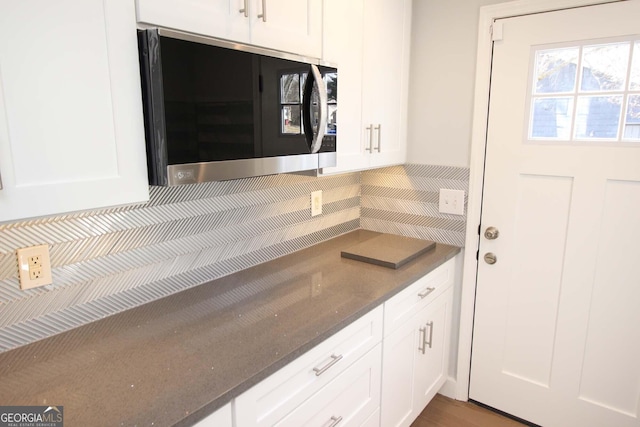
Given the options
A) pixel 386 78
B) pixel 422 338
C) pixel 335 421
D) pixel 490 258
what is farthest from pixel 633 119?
pixel 335 421

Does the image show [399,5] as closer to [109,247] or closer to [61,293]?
[109,247]

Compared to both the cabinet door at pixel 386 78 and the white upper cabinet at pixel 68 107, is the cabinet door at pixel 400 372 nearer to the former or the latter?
the cabinet door at pixel 386 78

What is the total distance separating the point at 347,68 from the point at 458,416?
1.86 m

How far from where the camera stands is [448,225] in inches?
88.5

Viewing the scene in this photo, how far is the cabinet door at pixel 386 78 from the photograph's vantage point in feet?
6.19

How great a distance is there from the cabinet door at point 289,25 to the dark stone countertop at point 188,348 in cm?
89

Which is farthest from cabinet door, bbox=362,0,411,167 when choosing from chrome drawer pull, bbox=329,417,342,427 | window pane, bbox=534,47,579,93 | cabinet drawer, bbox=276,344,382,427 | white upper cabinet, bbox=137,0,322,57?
chrome drawer pull, bbox=329,417,342,427

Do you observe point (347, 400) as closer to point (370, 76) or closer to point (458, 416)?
point (458, 416)

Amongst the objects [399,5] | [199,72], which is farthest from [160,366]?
[399,5]

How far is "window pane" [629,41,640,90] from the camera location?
1658 millimetres

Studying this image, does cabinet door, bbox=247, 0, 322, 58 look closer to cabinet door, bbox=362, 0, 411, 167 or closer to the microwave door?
the microwave door

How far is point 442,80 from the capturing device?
2.15m

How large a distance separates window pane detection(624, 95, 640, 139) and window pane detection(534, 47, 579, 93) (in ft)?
0.74

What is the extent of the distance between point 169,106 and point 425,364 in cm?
170
